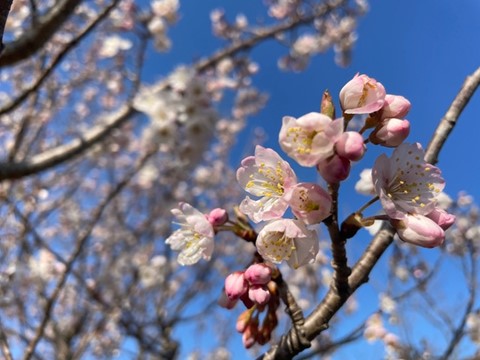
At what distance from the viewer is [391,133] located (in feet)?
2.67

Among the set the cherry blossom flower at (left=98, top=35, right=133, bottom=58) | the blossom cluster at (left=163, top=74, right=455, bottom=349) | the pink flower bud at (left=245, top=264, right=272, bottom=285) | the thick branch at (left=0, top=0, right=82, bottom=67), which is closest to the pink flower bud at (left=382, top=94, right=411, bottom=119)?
the blossom cluster at (left=163, top=74, right=455, bottom=349)

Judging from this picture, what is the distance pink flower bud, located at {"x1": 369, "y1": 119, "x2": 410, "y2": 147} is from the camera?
0.81m

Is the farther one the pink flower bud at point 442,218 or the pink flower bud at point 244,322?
the pink flower bud at point 244,322

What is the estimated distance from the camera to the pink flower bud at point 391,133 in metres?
0.81

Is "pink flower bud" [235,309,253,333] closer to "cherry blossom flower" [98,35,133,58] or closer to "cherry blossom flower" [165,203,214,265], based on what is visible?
"cherry blossom flower" [165,203,214,265]

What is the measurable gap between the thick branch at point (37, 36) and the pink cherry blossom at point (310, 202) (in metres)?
1.43

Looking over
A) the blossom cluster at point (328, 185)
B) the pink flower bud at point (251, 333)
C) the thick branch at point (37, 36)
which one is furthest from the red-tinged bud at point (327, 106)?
the thick branch at point (37, 36)

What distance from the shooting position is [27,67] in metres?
5.88

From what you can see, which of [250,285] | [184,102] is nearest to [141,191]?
[184,102]

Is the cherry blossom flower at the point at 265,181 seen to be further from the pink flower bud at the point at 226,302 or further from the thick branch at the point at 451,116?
the thick branch at the point at 451,116

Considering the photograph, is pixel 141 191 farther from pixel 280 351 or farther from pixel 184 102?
pixel 280 351

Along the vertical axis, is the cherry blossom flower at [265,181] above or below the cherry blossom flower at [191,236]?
below

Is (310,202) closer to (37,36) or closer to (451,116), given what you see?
(451,116)

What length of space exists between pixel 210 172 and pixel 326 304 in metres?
7.17
